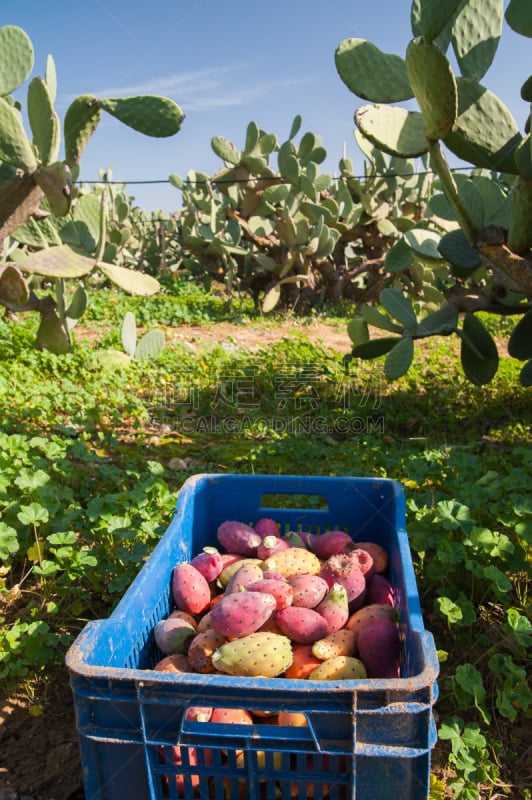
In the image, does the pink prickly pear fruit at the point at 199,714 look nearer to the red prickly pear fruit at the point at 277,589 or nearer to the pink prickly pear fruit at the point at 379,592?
the red prickly pear fruit at the point at 277,589

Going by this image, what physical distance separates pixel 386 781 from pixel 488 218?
204 cm

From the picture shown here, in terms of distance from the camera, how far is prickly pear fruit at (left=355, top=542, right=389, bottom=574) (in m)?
1.69

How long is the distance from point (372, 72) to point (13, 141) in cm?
125

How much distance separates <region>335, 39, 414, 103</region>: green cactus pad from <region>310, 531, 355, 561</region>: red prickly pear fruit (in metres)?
1.51

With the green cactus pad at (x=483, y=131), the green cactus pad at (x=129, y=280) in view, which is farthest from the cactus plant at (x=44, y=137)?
the green cactus pad at (x=483, y=131)

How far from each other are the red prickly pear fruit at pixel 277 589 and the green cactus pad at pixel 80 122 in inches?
70.6

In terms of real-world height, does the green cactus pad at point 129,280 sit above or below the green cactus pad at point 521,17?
below

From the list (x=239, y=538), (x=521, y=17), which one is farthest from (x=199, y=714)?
(x=521, y=17)

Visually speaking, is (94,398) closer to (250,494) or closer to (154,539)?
(154,539)

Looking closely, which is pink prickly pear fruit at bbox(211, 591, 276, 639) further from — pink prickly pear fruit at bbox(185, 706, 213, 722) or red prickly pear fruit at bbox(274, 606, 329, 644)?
pink prickly pear fruit at bbox(185, 706, 213, 722)

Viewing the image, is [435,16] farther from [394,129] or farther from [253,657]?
[253,657]

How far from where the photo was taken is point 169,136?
225cm

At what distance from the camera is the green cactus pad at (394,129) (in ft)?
7.42

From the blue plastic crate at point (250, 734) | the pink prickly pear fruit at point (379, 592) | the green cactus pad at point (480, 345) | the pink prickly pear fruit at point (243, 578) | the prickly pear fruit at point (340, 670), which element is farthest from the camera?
the green cactus pad at point (480, 345)
